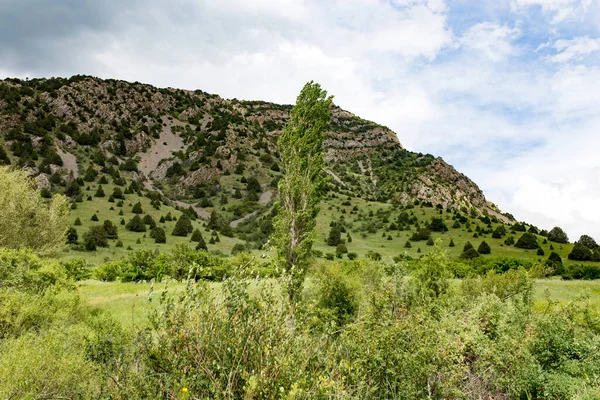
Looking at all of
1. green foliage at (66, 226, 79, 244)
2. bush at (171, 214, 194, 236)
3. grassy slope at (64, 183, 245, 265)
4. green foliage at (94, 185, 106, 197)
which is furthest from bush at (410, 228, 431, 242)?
green foliage at (94, 185, 106, 197)

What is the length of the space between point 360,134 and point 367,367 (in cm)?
18452

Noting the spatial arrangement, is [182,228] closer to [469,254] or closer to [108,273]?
[108,273]

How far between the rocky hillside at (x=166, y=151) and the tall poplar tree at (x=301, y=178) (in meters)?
63.4

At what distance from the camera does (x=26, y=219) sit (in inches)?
1073

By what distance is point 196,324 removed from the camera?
5.68 meters

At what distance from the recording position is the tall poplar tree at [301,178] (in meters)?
16.8

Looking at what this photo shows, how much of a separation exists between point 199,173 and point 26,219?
77.2m

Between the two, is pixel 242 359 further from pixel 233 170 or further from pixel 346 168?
pixel 346 168

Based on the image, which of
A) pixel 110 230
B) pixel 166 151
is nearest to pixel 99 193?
pixel 110 230

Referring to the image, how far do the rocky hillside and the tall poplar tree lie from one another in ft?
208

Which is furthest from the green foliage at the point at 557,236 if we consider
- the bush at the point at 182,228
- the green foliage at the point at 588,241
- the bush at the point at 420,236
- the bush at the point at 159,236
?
the bush at the point at 159,236

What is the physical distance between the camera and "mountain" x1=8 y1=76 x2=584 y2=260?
61.2 meters

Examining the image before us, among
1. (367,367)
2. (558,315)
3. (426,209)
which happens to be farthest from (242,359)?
(426,209)

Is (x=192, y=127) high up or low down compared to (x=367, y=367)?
up
